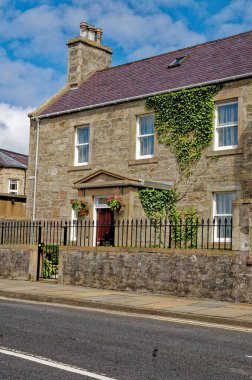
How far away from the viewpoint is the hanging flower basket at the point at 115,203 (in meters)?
20.6

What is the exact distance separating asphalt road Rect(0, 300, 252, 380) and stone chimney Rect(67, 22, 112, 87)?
65.8 ft

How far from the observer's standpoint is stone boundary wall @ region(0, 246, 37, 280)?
60.3 feet

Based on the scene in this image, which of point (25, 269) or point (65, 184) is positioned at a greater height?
point (65, 184)

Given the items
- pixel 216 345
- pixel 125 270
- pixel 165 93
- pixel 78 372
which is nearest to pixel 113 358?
pixel 78 372

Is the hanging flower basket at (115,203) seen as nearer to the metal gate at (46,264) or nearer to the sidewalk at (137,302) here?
the metal gate at (46,264)

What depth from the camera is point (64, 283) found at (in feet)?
56.4

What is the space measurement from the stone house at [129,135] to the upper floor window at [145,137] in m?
0.04

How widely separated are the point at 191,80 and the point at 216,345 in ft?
52.4

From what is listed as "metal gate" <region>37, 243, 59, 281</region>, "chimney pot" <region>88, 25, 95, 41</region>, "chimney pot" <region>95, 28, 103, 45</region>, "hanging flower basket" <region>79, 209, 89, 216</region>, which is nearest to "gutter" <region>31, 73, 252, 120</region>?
"hanging flower basket" <region>79, 209, 89, 216</region>

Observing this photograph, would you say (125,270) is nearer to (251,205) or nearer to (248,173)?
(251,205)

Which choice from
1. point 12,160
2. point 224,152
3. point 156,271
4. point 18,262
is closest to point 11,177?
point 12,160

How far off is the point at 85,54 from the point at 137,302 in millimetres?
19256

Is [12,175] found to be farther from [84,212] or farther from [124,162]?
[84,212]

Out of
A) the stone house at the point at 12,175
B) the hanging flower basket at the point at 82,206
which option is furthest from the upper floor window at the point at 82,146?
the stone house at the point at 12,175
